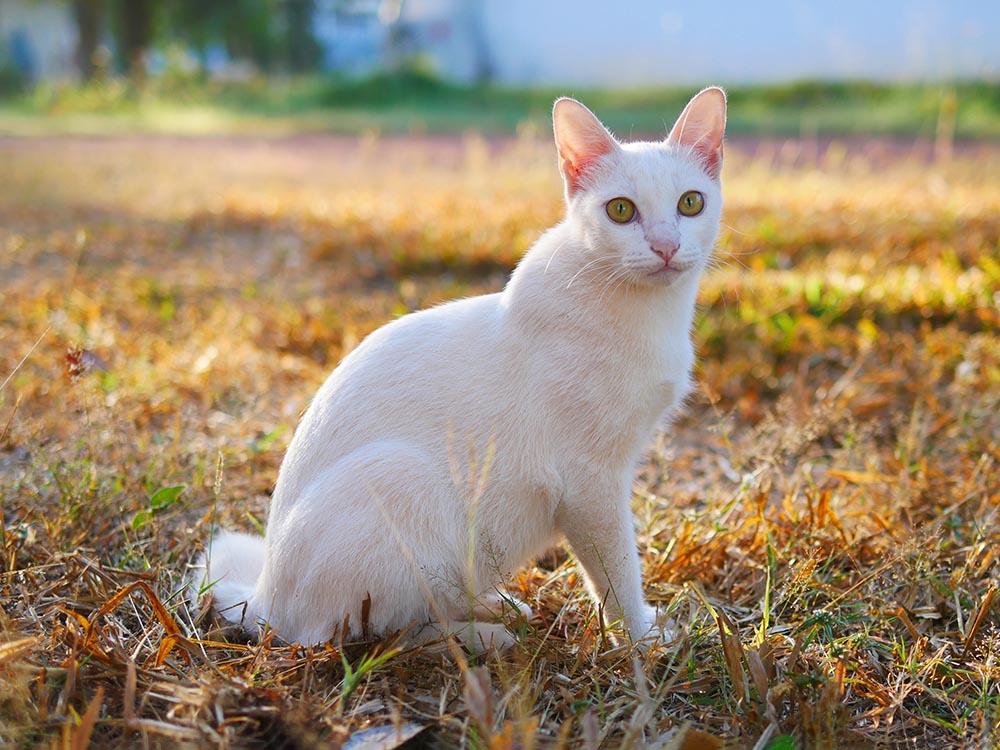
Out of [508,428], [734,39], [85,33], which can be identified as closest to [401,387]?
[508,428]

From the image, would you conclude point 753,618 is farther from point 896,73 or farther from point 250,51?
point 250,51

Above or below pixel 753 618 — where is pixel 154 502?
above

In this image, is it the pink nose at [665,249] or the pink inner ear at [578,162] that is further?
the pink inner ear at [578,162]

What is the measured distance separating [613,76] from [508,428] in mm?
11736

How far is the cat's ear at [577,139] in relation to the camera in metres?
1.99

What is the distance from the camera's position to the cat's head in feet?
6.31

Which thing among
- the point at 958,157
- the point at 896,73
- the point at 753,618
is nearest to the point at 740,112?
the point at 896,73

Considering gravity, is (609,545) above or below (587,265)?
below

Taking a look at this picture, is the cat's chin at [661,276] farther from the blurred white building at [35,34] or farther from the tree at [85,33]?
the blurred white building at [35,34]

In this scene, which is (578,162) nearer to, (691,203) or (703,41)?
(691,203)

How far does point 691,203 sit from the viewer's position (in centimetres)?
200

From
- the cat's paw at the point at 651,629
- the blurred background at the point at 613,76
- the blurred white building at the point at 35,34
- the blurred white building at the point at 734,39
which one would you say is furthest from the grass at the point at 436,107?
the blurred white building at the point at 35,34

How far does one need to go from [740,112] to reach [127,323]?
8.81m

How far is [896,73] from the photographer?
11.2 meters
